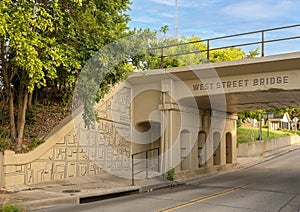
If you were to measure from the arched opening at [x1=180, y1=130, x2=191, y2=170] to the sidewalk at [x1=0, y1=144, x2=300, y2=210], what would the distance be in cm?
238

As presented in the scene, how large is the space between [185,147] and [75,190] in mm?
8316

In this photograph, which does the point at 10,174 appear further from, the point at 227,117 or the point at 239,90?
the point at 227,117

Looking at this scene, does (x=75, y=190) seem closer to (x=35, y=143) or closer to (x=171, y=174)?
(x=35, y=143)

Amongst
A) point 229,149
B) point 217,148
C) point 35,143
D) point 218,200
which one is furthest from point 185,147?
point 35,143

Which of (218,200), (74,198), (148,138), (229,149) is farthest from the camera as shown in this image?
(229,149)

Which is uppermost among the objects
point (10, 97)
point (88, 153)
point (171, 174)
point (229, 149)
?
→ point (10, 97)

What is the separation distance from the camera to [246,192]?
13938mm

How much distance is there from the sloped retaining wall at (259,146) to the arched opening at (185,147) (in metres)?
15.0

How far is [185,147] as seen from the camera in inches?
768

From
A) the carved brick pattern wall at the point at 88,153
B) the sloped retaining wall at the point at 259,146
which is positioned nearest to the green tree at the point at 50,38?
the carved brick pattern wall at the point at 88,153

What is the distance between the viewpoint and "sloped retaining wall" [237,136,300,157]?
3331 cm

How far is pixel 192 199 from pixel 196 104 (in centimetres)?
843

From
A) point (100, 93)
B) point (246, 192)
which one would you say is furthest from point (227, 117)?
point (100, 93)

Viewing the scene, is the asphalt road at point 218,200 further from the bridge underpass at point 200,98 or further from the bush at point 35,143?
the bush at point 35,143
